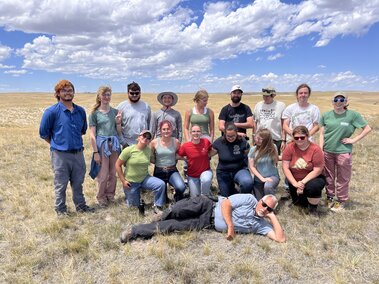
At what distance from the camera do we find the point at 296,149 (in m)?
5.98

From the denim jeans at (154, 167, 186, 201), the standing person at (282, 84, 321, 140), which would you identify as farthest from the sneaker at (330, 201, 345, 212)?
the denim jeans at (154, 167, 186, 201)

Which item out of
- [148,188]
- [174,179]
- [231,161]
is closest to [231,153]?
[231,161]

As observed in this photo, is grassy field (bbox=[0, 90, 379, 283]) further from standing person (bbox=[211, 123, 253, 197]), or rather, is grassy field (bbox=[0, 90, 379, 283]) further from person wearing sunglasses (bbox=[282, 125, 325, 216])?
standing person (bbox=[211, 123, 253, 197])

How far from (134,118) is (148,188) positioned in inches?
55.3

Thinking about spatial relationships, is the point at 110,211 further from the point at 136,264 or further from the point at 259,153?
the point at 259,153

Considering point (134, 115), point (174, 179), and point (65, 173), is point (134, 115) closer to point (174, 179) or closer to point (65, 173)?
point (174, 179)

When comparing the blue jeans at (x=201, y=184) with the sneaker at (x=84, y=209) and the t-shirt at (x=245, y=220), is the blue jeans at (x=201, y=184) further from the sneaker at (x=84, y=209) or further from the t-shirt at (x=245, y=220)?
the sneaker at (x=84, y=209)

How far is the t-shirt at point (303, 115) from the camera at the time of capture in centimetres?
634

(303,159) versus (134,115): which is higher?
(134,115)

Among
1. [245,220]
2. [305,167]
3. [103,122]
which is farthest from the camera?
[103,122]

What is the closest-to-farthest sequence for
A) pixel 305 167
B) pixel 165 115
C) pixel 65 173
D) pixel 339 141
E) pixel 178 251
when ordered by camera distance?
pixel 178 251 < pixel 65 173 < pixel 305 167 < pixel 339 141 < pixel 165 115

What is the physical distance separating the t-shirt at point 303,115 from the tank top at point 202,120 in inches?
64.7

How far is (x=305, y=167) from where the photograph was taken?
584 cm

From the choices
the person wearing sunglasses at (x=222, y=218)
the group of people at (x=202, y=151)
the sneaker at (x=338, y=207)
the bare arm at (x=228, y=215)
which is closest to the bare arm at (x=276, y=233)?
the person wearing sunglasses at (x=222, y=218)
